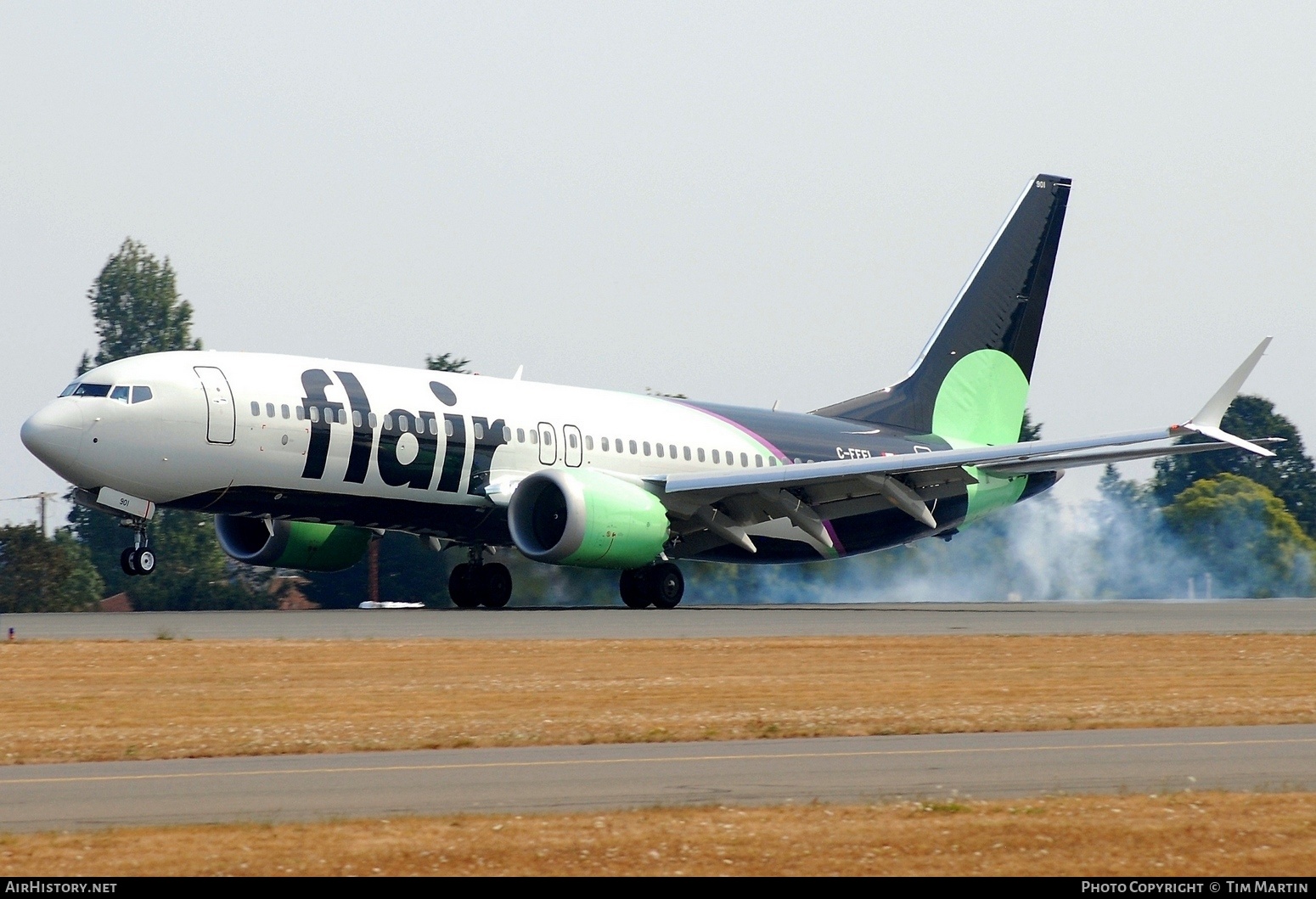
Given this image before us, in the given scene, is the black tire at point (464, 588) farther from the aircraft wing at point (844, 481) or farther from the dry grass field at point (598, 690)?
the dry grass field at point (598, 690)

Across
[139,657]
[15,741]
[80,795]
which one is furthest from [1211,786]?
[139,657]

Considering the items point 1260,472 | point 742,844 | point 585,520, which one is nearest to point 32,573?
point 585,520

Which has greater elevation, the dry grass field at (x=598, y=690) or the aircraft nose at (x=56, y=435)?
the aircraft nose at (x=56, y=435)

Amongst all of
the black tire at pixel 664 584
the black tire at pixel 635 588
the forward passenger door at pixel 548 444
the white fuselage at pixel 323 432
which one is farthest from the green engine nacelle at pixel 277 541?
the black tire at pixel 664 584

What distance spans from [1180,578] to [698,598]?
15.1 meters

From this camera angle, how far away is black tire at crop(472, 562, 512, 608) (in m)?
37.2

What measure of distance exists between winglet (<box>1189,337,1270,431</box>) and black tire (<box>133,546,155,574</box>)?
18.7 meters

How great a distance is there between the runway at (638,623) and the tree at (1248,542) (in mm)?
13301

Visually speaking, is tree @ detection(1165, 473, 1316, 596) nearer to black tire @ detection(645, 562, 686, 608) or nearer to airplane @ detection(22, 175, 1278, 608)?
airplane @ detection(22, 175, 1278, 608)

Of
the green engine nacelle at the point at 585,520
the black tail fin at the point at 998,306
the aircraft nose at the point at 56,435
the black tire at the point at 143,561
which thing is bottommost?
the black tire at the point at 143,561

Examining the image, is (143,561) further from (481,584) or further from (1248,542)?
(1248,542)

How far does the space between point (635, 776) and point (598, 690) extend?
6.46m

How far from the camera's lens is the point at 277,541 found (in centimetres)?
3566

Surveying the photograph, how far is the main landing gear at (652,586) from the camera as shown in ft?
119
